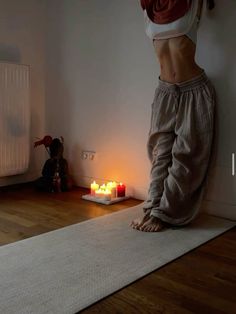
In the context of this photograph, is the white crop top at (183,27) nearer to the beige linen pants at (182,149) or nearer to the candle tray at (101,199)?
the beige linen pants at (182,149)

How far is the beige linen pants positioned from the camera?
2.37 metres

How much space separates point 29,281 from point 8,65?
2.05 metres

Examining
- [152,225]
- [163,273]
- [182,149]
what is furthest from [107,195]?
[163,273]

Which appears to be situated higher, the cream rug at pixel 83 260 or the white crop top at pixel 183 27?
the white crop top at pixel 183 27

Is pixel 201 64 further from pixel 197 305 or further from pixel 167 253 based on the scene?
pixel 197 305

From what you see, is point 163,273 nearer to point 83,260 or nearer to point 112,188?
point 83,260

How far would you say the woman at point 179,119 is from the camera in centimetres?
234

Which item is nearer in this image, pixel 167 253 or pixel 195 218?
pixel 167 253

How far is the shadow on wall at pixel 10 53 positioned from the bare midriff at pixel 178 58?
1449 millimetres

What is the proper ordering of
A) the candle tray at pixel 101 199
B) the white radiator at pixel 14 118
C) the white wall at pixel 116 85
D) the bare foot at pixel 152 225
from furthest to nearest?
the white radiator at pixel 14 118 < the candle tray at pixel 101 199 < the white wall at pixel 116 85 < the bare foot at pixel 152 225

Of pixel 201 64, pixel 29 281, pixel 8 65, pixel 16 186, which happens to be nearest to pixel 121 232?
pixel 29 281

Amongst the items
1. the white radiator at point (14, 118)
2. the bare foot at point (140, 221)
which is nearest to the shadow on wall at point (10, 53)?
the white radiator at point (14, 118)

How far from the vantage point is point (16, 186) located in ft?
11.3

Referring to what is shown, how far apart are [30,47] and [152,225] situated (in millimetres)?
2070
